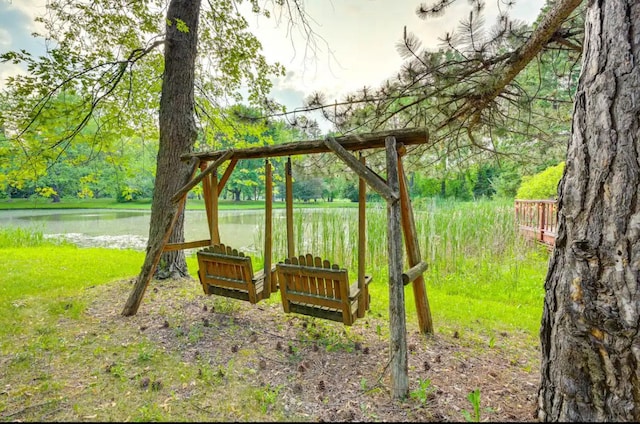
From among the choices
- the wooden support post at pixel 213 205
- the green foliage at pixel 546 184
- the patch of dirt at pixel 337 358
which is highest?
the green foliage at pixel 546 184

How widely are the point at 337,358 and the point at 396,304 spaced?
0.76 metres

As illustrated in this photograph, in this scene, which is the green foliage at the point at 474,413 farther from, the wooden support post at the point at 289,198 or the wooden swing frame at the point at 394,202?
the wooden support post at the point at 289,198

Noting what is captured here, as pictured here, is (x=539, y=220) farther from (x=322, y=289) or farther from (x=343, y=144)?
(x=322, y=289)

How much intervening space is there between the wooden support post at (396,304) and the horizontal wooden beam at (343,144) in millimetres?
174

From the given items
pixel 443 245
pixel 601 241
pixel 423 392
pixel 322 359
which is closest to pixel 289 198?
pixel 322 359

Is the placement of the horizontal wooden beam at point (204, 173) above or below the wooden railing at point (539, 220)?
above

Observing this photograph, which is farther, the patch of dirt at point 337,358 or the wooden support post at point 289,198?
the wooden support post at point 289,198

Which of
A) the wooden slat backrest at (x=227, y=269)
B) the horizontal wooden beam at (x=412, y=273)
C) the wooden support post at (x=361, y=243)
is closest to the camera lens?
the horizontal wooden beam at (x=412, y=273)

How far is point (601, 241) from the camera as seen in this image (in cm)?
134

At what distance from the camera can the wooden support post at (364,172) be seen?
2.05 m

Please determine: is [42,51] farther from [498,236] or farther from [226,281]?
[498,236]

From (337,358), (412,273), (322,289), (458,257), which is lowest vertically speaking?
(337,358)

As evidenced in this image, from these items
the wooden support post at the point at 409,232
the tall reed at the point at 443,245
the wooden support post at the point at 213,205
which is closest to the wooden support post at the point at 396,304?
the wooden support post at the point at 409,232

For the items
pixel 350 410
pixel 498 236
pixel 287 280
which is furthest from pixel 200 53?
pixel 498 236
